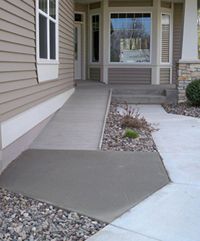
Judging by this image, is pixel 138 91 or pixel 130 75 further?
pixel 130 75

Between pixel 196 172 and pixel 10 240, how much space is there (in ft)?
9.50

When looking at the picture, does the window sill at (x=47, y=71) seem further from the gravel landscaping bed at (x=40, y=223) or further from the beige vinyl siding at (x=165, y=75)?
the beige vinyl siding at (x=165, y=75)

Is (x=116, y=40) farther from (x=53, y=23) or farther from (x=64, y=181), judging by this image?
(x=64, y=181)

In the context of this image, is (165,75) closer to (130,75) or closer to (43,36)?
(130,75)

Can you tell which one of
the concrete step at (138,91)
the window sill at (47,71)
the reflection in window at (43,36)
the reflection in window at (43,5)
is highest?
the reflection in window at (43,5)

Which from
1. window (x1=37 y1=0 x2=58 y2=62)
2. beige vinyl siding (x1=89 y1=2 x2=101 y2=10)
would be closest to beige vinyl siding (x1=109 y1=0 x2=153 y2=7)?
beige vinyl siding (x1=89 y1=2 x2=101 y2=10)

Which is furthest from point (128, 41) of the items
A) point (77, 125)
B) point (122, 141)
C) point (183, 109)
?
point (122, 141)

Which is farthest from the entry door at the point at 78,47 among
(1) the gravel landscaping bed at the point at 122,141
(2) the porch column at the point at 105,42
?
(1) the gravel landscaping bed at the point at 122,141

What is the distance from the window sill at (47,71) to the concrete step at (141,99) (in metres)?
4.68

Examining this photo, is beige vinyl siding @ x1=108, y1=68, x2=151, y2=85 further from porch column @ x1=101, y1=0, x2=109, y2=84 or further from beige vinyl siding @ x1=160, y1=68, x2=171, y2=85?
beige vinyl siding @ x1=160, y1=68, x2=171, y2=85

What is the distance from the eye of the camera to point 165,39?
1557 cm

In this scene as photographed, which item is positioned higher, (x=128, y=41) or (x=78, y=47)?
(x=128, y=41)

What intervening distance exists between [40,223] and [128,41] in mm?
12253

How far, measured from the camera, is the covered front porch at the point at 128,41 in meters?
14.9
